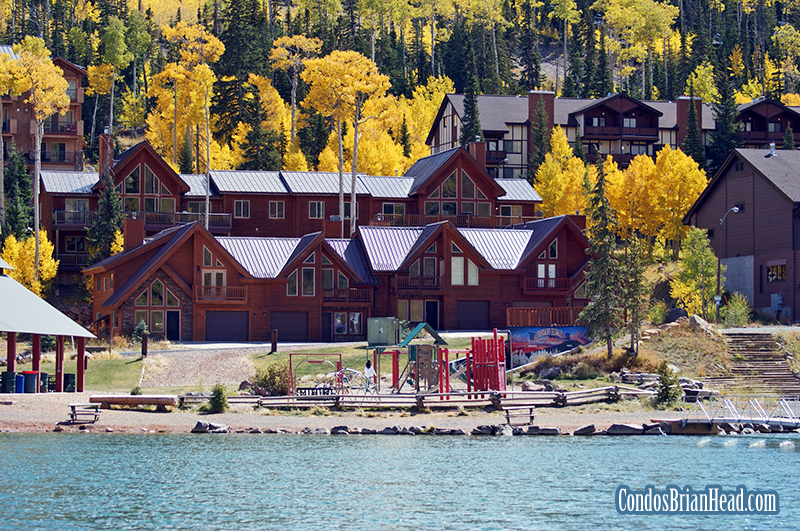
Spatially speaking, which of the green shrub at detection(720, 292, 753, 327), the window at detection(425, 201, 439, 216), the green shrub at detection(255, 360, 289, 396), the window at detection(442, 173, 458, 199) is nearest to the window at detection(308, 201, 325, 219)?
the window at detection(425, 201, 439, 216)

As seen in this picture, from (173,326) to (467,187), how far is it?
91.7ft

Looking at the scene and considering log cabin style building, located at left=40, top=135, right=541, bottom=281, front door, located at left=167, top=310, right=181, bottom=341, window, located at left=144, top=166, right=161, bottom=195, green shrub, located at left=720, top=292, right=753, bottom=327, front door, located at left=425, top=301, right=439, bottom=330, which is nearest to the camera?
green shrub, located at left=720, top=292, right=753, bottom=327

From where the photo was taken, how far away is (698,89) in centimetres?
13412

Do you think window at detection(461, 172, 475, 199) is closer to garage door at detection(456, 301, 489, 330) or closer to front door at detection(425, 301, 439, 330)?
garage door at detection(456, 301, 489, 330)

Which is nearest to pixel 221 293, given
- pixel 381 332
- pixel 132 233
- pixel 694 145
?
pixel 132 233

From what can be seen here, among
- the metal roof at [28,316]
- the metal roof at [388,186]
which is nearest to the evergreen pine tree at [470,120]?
the metal roof at [388,186]

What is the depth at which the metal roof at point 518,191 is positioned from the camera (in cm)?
8419

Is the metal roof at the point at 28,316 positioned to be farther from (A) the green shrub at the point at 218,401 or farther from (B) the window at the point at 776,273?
(B) the window at the point at 776,273

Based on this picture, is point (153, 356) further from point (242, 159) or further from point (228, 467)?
point (242, 159)

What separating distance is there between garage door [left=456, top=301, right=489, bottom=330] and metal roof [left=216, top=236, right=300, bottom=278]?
11.9 m

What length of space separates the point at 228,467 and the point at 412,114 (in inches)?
3643

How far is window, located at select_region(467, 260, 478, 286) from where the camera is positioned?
223 feet

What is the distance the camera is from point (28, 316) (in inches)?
1644

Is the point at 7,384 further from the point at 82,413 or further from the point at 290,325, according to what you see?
the point at 290,325
